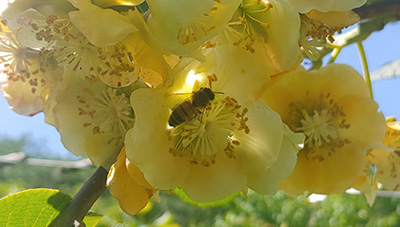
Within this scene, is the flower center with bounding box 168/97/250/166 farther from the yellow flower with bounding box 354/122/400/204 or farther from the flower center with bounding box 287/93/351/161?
the yellow flower with bounding box 354/122/400/204

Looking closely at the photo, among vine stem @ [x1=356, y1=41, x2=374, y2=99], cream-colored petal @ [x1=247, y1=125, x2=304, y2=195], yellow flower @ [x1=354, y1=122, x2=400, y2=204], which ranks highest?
cream-colored petal @ [x1=247, y1=125, x2=304, y2=195]

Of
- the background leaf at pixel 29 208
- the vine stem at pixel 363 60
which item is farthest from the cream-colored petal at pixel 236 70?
the vine stem at pixel 363 60

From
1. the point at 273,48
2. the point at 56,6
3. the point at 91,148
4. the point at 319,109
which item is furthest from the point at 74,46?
the point at 319,109

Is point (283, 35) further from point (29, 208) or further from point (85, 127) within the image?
point (29, 208)

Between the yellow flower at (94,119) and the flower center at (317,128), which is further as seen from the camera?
the flower center at (317,128)

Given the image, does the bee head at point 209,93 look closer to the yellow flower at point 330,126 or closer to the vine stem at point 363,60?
the yellow flower at point 330,126

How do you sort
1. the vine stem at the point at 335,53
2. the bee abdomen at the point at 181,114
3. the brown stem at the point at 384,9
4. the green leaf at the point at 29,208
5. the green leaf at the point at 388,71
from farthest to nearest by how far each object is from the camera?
the green leaf at the point at 388,71 < the vine stem at the point at 335,53 < the brown stem at the point at 384,9 < the green leaf at the point at 29,208 < the bee abdomen at the point at 181,114

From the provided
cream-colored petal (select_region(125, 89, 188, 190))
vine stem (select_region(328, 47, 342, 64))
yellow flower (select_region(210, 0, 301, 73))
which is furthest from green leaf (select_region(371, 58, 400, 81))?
cream-colored petal (select_region(125, 89, 188, 190))
